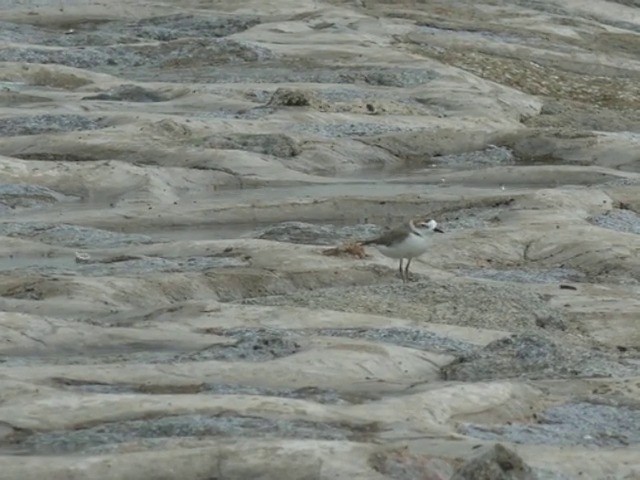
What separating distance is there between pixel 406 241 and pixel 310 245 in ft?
8.17

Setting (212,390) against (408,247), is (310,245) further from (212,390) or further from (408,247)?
Result: (212,390)

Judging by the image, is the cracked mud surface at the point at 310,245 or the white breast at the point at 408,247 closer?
the cracked mud surface at the point at 310,245

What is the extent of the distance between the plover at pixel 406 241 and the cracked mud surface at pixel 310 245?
356 millimetres

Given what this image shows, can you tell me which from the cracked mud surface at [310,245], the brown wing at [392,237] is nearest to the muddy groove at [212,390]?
the cracked mud surface at [310,245]

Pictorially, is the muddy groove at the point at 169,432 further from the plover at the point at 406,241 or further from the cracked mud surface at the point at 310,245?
the plover at the point at 406,241

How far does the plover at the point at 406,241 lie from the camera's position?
15.7 meters

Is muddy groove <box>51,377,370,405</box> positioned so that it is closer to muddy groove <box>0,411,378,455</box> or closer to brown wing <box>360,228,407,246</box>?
muddy groove <box>0,411,378,455</box>

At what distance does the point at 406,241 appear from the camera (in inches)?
619

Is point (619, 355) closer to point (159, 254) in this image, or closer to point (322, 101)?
point (159, 254)

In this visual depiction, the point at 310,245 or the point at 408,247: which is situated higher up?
the point at 408,247

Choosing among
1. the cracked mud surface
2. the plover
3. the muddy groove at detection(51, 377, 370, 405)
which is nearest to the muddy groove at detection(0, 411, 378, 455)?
the cracked mud surface

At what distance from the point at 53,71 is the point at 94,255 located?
12.6 meters

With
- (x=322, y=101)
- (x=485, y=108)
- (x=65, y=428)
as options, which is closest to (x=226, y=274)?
(x=65, y=428)

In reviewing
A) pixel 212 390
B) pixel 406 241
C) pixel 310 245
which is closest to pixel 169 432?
pixel 212 390
